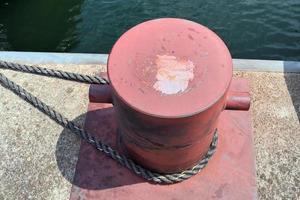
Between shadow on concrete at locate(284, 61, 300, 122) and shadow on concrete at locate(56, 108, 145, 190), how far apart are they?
51.2 inches

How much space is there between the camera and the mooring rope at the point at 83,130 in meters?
2.65

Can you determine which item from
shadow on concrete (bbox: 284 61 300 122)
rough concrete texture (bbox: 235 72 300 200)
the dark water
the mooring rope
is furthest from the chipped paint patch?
the dark water

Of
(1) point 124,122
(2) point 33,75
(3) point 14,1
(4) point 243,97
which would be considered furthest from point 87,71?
(3) point 14,1

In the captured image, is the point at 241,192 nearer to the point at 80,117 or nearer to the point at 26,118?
the point at 80,117

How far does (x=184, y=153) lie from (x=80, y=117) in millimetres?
973

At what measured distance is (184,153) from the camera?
2.46m

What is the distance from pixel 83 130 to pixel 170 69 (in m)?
0.92

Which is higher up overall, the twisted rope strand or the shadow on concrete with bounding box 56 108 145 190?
the twisted rope strand

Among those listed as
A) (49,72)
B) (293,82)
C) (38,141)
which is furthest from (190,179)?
(49,72)

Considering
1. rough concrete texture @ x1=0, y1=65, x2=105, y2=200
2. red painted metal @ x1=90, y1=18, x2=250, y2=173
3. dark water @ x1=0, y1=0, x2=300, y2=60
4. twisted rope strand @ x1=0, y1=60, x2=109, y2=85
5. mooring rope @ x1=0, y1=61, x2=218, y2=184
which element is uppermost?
red painted metal @ x1=90, y1=18, x2=250, y2=173

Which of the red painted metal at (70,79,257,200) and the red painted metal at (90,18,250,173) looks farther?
the red painted metal at (70,79,257,200)

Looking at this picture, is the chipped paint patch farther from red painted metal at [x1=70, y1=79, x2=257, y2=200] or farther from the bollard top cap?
red painted metal at [x1=70, y1=79, x2=257, y2=200]

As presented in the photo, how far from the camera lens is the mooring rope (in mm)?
2650

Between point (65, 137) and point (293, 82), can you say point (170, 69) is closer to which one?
point (65, 137)
